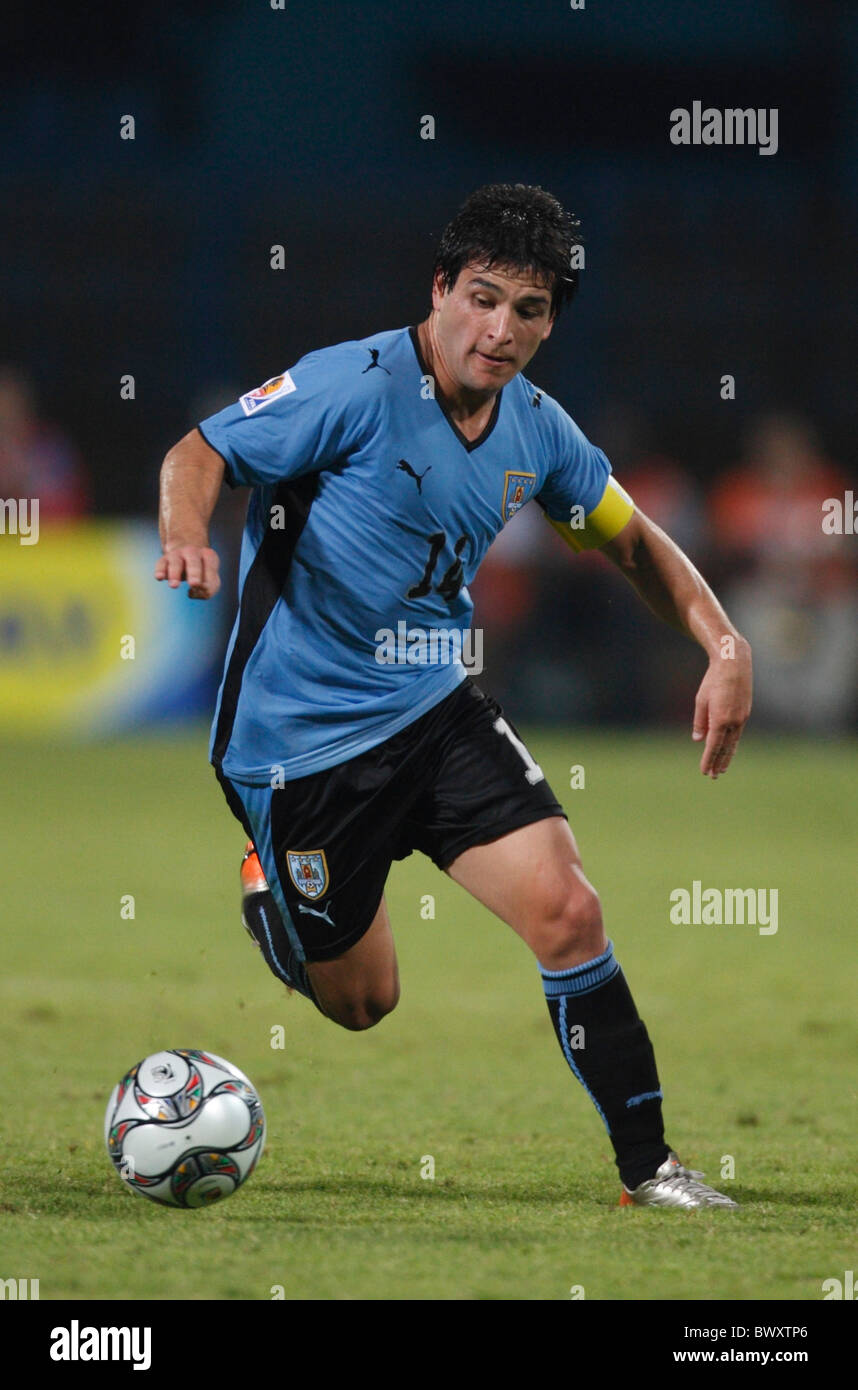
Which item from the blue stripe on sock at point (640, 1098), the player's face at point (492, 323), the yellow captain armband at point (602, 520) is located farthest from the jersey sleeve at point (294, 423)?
the blue stripe on sock at point (640, 1098)

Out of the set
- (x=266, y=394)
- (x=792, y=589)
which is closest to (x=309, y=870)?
(x=266, y=394)

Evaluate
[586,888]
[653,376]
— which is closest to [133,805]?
[586,888]

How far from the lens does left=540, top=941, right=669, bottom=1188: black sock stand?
480cm

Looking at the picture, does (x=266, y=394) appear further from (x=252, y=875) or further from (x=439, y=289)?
(x=252, y=875)

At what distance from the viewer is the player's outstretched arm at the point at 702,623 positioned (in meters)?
4.91

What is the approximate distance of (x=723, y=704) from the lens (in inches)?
193

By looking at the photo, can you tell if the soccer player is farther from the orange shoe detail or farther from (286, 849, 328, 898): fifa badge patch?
the orange shoe detail

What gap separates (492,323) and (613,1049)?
1.80 meters

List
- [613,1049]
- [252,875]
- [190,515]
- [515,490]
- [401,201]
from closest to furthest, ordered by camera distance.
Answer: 1. [190,515]
2. [613,1049]
3. [515,490]
4. [252,875]
5. [401,201]

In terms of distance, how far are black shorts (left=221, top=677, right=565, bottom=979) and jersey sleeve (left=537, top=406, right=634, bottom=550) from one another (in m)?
0.52

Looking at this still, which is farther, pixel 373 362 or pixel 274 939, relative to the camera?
pixel 274 939

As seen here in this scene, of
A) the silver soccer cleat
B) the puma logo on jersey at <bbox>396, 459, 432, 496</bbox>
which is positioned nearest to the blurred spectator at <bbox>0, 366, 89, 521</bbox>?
the puma logo on jersey at <bbox>396, 459, 432, 496</bbox>

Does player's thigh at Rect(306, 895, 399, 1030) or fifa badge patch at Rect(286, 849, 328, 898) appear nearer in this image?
fifa badge patch at Rect(286, 849, 328, 898)
